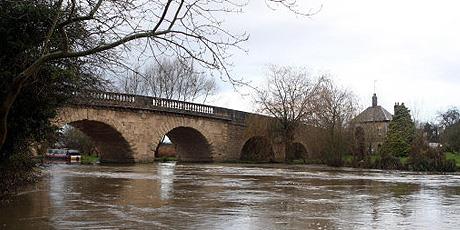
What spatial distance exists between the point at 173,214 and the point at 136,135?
1106 inches

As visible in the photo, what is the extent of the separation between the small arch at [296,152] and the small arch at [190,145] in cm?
646

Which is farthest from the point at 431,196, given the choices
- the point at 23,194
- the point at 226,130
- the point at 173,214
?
the point at 226,130

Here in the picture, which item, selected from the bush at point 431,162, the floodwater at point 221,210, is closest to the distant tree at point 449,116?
the bush at point 431,162

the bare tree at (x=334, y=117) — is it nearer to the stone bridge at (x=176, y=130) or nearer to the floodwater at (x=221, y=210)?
the stone bridge at (x=176, y=130)

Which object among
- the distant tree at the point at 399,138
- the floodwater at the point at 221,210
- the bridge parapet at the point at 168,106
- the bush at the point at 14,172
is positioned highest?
the bridge parapet at the point at 168,106

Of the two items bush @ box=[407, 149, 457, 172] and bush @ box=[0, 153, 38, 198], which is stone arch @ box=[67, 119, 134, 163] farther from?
bush @ box=[0, 153, 38, 198]

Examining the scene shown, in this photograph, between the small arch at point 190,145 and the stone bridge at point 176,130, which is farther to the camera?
the small arch at point 190,145

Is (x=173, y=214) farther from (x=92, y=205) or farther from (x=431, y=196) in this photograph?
(x=431, y=196)

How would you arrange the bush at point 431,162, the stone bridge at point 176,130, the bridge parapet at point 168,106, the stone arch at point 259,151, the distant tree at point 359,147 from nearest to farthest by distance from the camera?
the bush at point 431,162, the bridge parapet at point 168,106, the stone bridge at point 176,130, the distant tree at point 359,147, the stone arch at point 259,151

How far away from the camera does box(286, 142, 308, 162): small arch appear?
4264 cm

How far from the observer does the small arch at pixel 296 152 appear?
1679 inches

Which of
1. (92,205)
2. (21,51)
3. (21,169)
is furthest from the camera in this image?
(21,169)

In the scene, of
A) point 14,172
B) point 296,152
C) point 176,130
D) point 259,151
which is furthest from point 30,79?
point 296,152

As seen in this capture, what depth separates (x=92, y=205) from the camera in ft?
31.7
